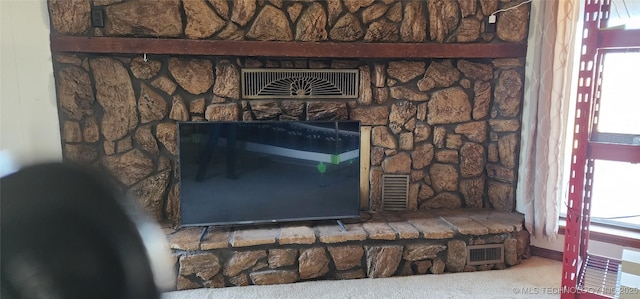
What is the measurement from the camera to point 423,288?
2287mm

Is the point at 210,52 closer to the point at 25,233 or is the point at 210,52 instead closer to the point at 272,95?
the point at 272,95

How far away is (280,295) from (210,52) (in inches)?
59.1

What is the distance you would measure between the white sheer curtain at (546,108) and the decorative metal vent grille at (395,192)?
0.79 metres

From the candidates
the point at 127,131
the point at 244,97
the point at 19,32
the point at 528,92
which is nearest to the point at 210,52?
the point at 244,97

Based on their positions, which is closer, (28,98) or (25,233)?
(25,233)

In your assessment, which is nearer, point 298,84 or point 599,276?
point 599,276

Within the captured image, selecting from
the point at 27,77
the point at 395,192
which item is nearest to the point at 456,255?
the point at 395,192

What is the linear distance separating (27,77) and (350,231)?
6.87 ft

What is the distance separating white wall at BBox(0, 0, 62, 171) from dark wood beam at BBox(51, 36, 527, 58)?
0.11 m

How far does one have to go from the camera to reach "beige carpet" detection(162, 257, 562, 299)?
2211 millimetres

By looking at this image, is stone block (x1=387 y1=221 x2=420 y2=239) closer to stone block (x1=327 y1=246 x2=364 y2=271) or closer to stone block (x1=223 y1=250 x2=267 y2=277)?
stone block (x1=327 y1=246 x2=364 y2=271)

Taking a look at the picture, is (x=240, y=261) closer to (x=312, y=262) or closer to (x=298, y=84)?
(x=312, y=262)

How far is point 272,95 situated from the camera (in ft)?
8.39

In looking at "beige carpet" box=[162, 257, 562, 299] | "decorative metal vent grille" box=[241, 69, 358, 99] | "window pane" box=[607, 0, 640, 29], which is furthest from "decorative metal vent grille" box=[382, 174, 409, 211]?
"window pane" box=[607, 0, 640, 29]
